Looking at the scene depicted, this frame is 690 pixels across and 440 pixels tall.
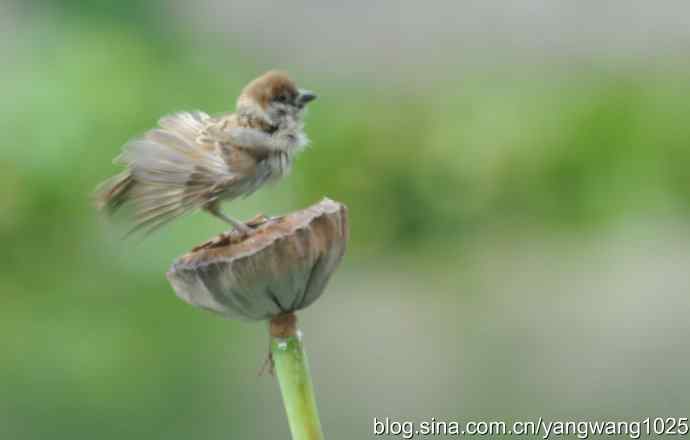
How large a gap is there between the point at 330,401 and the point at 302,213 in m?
1.11

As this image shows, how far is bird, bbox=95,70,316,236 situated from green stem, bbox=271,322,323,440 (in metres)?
0.05

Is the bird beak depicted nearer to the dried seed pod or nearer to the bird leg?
the bird leg

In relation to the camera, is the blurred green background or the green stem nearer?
the green stem

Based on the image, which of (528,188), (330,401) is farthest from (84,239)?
(528,188)

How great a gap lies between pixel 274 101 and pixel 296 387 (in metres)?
0.28

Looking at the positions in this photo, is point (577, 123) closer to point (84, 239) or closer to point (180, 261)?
point (84, 239)

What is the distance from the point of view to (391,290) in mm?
2020

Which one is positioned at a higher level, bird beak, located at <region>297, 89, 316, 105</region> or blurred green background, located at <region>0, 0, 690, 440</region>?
bird beak, located at <region>297, 89, 316, 105</region>

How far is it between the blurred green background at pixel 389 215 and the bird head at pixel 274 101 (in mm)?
752

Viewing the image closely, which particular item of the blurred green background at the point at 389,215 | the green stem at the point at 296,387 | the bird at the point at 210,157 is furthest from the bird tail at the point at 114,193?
the blurred green background at the point at 389,215

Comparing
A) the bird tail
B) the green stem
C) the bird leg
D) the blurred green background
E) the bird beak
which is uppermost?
the bird tail

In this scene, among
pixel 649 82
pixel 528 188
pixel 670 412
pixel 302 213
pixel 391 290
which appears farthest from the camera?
pixel 649 82

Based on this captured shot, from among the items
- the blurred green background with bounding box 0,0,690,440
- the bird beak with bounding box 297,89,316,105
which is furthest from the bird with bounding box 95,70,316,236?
the blurred green background with bounding box 0,0,690,440

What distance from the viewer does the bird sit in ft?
1.74
